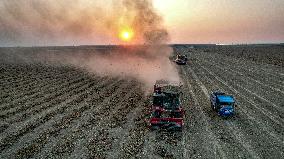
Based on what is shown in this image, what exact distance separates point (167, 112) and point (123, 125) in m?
4.02

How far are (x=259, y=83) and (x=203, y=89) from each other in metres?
12.6

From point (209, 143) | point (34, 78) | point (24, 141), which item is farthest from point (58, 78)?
point (209, 143)

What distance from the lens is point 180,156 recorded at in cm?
2050

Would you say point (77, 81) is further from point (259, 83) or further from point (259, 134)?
point (259, 134)

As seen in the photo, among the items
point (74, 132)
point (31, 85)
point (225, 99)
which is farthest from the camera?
point (31, 85)

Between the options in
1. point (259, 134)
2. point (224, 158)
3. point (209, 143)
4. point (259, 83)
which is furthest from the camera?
point (259, 83)

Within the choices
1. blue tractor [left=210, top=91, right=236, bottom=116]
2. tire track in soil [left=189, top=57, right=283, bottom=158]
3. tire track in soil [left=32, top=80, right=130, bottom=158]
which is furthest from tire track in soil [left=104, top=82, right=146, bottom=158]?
tire track in soil [left=189, top=57, right=283, bottom=158]

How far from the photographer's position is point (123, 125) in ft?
87.9

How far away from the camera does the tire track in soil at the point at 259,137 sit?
70.5 feet

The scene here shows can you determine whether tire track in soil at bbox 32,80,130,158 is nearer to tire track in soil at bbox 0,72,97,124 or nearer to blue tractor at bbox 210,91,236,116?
tire track in soil at bbox 0,72,97,124

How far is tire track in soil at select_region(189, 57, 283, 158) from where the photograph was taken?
21.5m

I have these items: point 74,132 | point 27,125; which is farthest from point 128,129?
point 27,125

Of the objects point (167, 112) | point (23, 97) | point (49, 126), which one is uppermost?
point (167, 112)

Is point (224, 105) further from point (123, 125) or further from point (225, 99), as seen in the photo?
point (123, 125)
